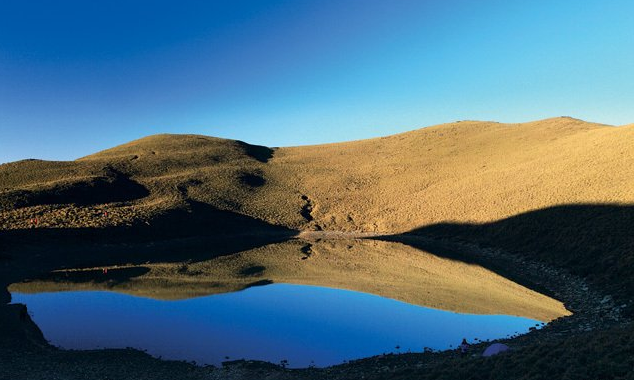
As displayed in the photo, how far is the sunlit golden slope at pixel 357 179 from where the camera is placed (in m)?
49.8

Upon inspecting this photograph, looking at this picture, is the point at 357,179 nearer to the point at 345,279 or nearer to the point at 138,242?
the point at 138,242

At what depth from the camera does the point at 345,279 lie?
3181 cm

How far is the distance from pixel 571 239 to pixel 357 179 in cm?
5038

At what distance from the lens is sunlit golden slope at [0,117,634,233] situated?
4984 centimetres

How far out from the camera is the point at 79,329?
19.3 m

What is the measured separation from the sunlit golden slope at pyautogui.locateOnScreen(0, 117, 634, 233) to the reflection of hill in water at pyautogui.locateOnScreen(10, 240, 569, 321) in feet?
57.4

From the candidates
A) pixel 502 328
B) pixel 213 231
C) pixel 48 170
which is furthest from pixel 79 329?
pixel 48 170

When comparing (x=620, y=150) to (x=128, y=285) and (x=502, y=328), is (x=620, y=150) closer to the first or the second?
(x=502, y=328)

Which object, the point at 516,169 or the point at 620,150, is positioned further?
the point at 516,169

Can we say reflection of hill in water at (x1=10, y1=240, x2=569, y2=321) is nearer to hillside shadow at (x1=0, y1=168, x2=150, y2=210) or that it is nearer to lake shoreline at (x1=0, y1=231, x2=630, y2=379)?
lake shoreline at (x1=0, y1=231, x2=630, y2=379)

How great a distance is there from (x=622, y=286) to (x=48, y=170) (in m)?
81.2

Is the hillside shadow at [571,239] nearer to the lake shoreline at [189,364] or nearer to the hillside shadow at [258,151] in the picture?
the lake shoreline at [189,364]

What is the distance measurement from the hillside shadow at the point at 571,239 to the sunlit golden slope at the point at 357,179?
2671 millimetres

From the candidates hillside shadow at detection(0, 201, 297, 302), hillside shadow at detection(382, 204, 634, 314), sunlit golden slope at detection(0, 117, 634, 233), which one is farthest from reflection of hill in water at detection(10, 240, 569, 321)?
sunlit golden slope at detection(0, 117, 634, 233)
